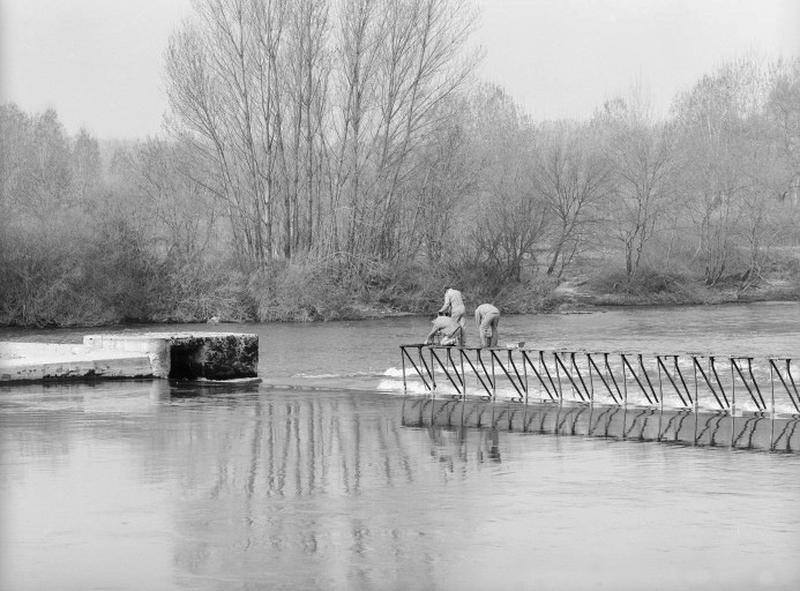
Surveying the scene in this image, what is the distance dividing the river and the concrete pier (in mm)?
3005

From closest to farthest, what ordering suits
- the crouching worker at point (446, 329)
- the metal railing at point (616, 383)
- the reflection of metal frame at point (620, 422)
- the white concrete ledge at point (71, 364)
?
the reflection of metal frame at point (620, 422) < the metal railing at point (616, 383) < the white concrete ledge at point (71, 364) < the crouching worker at point (446, 329)

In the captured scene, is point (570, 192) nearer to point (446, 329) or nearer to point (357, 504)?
point (446, 329)

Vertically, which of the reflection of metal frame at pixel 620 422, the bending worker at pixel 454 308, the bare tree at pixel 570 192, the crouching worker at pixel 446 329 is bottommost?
the reflection of metal frame at pixel 620 422

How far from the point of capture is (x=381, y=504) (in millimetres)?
12398

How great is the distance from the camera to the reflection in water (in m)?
9.74

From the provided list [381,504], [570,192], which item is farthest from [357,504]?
[570,192]

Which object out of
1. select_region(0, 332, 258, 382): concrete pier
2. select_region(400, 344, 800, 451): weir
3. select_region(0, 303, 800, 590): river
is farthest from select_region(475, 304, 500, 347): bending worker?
select_region(0, 303, 800, 590): river

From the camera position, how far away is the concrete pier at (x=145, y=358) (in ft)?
81.6

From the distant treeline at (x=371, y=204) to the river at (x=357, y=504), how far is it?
114 ft

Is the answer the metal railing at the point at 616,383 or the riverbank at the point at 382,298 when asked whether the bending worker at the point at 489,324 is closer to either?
the metal railing at the point at 616,383

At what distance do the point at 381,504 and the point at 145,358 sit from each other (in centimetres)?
1429

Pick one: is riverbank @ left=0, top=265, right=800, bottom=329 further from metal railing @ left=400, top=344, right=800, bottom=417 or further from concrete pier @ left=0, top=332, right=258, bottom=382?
concrete pier @ left=0, top=332, right=258, bottom=382

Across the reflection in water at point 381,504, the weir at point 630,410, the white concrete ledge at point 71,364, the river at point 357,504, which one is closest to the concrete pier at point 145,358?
the white concrete ledge at point 71,364

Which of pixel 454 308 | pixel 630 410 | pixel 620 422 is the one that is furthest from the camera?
pixel 454 308
